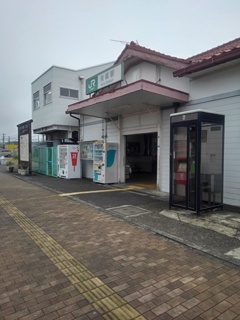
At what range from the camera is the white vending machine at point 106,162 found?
36.9ft

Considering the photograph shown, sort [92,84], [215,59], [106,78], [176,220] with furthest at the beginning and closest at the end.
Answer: [92,84] → [106,78] → [215,59] → [176,220]

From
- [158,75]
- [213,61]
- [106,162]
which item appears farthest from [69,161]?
[213,61]

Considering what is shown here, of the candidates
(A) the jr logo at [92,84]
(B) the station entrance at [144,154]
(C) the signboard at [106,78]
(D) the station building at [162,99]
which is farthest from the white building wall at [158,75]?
(B) the station entrance at [144,154]

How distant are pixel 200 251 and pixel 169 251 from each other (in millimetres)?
478

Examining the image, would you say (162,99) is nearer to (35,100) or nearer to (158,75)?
(158,75)

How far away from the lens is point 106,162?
1127 centimetres

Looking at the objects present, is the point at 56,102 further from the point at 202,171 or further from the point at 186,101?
the point at 202,171

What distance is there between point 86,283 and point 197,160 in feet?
13.2

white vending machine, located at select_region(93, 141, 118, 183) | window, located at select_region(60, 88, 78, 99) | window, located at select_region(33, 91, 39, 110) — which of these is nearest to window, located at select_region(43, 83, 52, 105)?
window, located at select_region(60, 88, 78, 99)

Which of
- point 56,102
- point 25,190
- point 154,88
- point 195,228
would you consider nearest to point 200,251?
point 195,228

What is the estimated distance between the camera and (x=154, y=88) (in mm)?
7582

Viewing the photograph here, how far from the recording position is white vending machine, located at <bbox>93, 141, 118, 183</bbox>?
11.2 meters

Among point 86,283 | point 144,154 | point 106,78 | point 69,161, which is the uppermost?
point 106,78

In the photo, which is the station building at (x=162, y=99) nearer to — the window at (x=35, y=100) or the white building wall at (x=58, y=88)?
the white building wall at (x=58, y=88)
